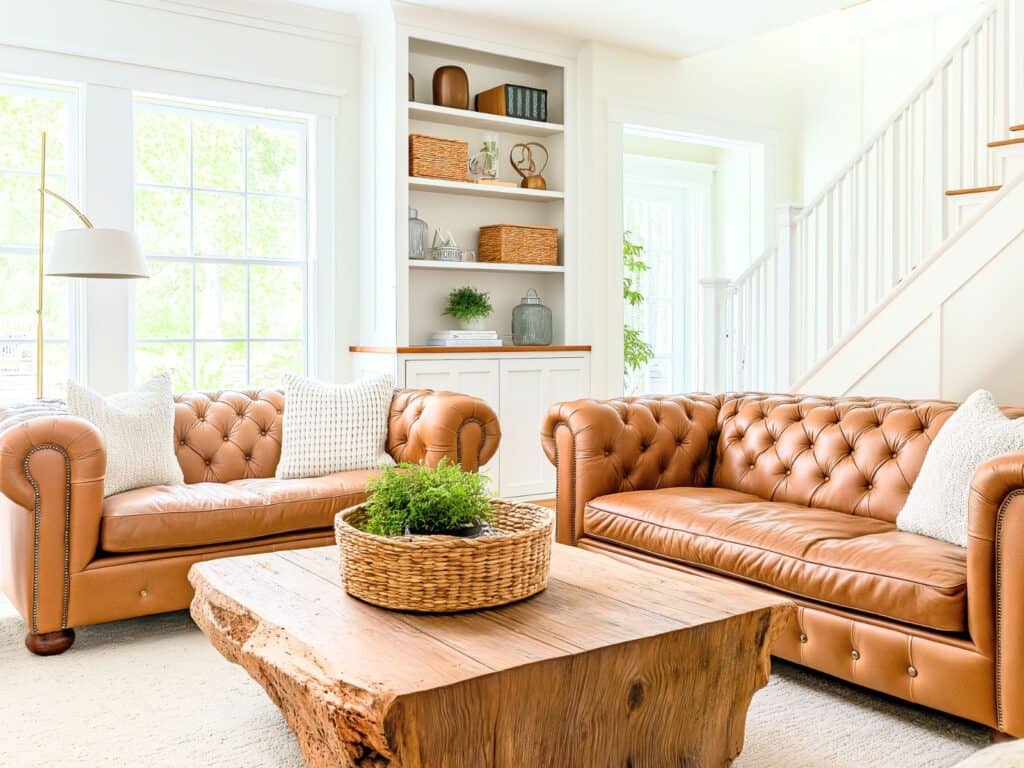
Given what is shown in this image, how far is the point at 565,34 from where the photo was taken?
5.78 m

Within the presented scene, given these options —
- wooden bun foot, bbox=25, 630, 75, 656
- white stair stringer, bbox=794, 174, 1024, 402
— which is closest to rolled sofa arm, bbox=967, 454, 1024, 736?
white stair stringer, bbox=794, 174, 1024, 402

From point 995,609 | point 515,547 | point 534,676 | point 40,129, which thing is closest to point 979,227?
point 995,609

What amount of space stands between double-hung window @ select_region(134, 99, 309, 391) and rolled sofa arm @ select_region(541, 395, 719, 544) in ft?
7.47

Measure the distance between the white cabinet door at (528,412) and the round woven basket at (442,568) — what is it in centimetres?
347

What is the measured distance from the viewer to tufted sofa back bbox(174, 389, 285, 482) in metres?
3.90

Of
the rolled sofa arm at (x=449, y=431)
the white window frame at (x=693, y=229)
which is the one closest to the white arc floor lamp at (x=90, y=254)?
the rolled sofa arm at (x=449, y=431)

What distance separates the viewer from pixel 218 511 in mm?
3348

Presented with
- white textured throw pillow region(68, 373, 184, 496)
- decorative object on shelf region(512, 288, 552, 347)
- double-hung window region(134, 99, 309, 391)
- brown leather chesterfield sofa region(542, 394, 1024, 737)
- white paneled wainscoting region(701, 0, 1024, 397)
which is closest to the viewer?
brown leather chesterfield sofa region(542, 394, 1024, 737)

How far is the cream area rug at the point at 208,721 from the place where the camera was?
2.33 meters

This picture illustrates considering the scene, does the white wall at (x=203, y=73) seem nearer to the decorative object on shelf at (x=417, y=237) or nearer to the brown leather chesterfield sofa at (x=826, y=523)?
the decorative object on shelf at (x=417, y=237)

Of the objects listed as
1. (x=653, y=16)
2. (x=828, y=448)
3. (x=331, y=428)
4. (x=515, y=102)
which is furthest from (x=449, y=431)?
(x=653, y=16)

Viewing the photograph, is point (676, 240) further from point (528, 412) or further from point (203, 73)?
point (203, 73)

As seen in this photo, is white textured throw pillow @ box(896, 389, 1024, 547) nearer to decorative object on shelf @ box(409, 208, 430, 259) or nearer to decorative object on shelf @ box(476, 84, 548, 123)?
decorative object on shelf @ box(409, 208, 430, 259)

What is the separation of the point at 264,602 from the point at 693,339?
5.86 m
